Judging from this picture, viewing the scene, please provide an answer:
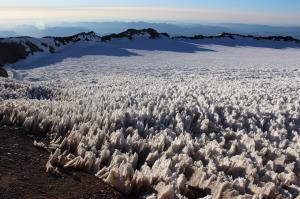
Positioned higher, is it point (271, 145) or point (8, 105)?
point (8, 105)

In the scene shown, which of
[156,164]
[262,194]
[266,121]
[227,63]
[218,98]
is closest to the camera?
[262,194]

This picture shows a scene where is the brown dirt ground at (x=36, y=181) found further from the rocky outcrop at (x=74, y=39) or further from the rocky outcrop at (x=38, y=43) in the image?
the rocky outcrop at (x=74, y=39)

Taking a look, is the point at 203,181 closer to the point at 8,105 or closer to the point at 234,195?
the point at 234,195

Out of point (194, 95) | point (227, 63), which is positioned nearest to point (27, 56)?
point (227, 63)

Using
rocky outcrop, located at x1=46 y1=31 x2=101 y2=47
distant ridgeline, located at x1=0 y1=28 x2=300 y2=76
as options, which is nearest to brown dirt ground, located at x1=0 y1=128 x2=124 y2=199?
distant ridgeline, located at x1=0 y1=28 x2=300 y2=76

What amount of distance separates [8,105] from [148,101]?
4.67 meters

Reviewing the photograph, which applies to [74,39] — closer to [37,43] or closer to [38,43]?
[38,43]

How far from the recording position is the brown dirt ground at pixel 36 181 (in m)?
6.88

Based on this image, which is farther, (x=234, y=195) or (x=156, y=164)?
(x=156, y=164)

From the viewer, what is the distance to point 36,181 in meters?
7.29

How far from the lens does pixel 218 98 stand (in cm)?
1584

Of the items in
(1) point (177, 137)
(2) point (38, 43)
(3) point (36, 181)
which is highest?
(3) point (36, 181)

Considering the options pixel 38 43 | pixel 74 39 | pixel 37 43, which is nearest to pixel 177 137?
pixel 37 43

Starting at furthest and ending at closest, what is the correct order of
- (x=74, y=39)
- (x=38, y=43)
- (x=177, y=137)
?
1. (x=74, y=39)
2. (x=38, y=43)
3. (x=177, y=137)
